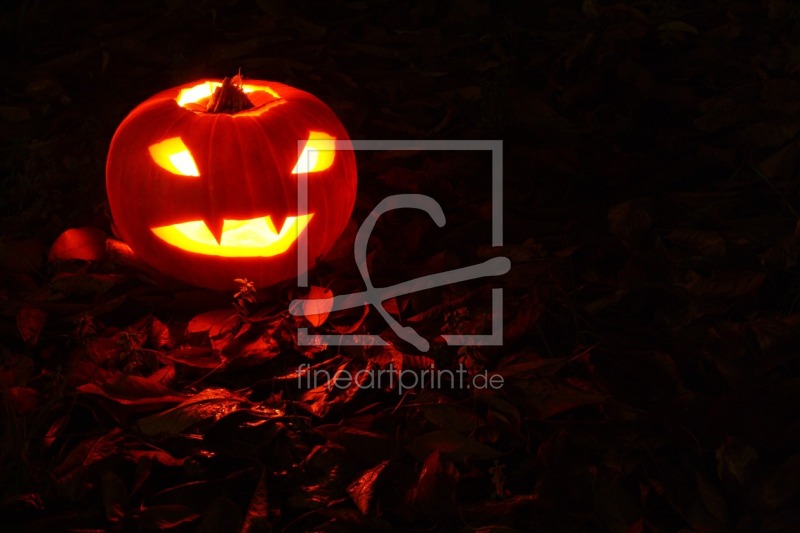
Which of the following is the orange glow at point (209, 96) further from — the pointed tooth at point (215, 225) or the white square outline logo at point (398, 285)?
the pointed tooth at point (215, 225)

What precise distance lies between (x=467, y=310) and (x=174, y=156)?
2.88 feet

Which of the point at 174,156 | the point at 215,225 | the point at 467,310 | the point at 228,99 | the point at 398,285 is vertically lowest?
the point at 467,310

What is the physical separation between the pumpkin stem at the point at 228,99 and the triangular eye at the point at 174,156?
164 mm

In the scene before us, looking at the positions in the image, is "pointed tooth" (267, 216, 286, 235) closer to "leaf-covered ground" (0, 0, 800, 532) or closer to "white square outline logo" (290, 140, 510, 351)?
"white square outline logo" (290, 140, 510, 351)

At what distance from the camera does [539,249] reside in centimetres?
222

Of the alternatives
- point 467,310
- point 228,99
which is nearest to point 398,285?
point 467,310

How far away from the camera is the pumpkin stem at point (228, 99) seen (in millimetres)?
2107

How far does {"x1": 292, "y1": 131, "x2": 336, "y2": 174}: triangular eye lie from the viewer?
2066 millimetres

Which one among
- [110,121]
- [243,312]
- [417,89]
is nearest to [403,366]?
[243,312]

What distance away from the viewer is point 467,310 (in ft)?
6.66

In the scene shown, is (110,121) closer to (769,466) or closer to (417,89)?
(417,89)

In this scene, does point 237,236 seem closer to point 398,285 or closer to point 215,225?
point 215,225

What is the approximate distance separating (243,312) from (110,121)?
4.23 feet

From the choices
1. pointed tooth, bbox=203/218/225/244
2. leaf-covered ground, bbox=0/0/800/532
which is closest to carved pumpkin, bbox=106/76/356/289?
pointed tooth, bbox=203/218/225/244
